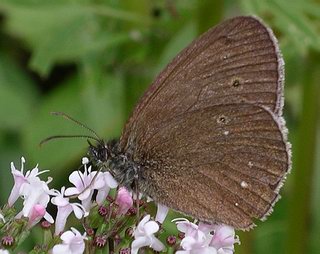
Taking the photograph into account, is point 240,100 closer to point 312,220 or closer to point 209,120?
point 209,120

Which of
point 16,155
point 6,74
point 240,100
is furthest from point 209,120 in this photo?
point 6,74

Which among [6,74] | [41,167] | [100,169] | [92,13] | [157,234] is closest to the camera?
[157,234]

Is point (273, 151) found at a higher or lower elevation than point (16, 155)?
higher

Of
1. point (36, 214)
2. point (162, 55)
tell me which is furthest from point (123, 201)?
point (162, 55)

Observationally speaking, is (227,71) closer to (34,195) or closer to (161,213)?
(161,213)

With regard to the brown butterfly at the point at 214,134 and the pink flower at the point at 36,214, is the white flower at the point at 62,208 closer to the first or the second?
the pink flower at the point at 36,214

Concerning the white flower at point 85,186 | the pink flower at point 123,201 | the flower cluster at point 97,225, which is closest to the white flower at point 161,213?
the flower cluster at point 97,225
